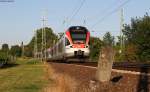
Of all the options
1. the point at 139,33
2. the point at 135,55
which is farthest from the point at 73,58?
the point at 139,33

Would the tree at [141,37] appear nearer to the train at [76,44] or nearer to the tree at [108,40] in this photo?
the tree at [108,40]

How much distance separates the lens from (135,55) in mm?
51250

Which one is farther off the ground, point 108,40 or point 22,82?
point 108,40

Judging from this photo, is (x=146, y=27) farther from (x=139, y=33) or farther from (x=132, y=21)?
(x=132, y=21)

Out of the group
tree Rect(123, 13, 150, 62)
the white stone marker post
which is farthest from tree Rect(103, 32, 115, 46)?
tree Rect(123, 13, 150, 62)

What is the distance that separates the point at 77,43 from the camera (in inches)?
1489

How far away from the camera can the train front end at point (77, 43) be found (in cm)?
3753

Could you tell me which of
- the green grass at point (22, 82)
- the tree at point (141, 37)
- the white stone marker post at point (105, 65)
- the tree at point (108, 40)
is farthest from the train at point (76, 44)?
the white stone marker post at point (105, 65)

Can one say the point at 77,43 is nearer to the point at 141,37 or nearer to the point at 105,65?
the point at 141,37

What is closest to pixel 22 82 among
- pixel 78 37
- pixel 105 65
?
pixel 78 37

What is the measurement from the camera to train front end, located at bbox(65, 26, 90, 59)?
1478 inches

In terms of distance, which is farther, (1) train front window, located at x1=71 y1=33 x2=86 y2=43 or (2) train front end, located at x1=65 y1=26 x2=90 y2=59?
(1) train front window, located at x1=71 y1=33 x2=86 y2=43

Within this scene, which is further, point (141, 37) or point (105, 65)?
point (141, 37)

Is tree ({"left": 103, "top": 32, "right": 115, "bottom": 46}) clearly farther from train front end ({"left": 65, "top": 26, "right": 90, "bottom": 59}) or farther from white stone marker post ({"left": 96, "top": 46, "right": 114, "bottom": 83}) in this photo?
train front end ({"left": 65, "top": 26, "right": 90, "bottom": 59})
